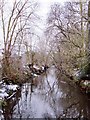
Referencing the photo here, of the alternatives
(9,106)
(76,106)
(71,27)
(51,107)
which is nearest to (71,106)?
(76,106)

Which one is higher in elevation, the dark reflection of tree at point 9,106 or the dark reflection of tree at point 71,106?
the dark reflection of tree at point 9,106

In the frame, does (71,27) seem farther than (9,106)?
Yes

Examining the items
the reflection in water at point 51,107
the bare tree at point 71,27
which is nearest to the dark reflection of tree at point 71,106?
the reflection in water at point 51,107

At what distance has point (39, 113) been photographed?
14.4m

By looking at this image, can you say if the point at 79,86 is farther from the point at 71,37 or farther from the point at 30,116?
the point at 30,116

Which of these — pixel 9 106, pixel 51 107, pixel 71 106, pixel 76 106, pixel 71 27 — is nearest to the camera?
pixel 9 106

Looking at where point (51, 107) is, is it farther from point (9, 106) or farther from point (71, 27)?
point (71, 27)

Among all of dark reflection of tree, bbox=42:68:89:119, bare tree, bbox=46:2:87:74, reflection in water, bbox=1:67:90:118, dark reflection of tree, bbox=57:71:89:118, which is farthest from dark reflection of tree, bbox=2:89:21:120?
bare tree, bbox=46:2:87:74

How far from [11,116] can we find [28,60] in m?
31.1

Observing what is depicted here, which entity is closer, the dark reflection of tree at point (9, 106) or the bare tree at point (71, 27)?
the dark reflection of tree at point (9, 106)

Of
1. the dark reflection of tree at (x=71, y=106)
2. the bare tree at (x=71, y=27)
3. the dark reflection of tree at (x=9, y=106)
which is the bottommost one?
the dark reflection of tree at (x=71, y=106)

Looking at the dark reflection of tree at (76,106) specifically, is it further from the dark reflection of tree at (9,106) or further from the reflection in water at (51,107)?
the dark reflection of tree at (9,106)

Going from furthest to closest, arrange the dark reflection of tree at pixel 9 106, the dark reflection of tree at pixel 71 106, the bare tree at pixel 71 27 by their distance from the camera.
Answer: the bare tree at pixel 71 27 < the dark reflection of tree at pixel 71 106 < the dark reflection of tree at pixel 9 106

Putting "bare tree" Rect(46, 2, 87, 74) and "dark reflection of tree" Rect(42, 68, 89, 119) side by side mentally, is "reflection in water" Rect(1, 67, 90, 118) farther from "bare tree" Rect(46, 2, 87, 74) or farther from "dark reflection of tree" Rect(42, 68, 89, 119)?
"bare tree" Rect(46, 2, 87, 74)
